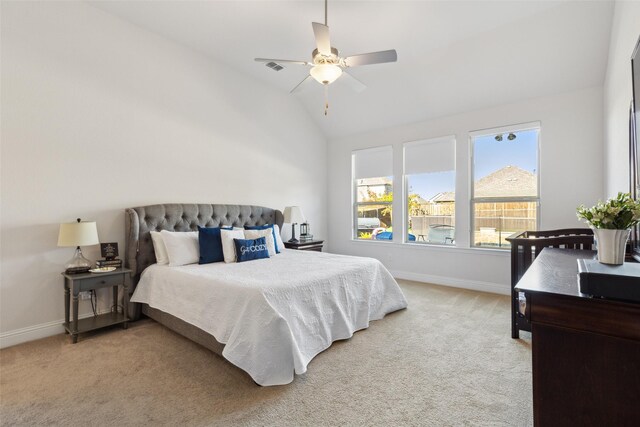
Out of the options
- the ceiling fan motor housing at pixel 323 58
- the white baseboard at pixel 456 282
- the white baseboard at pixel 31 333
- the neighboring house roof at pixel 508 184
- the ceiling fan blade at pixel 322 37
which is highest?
the ceiling fan blade at pixel 322 37

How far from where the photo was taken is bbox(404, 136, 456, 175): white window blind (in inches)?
187

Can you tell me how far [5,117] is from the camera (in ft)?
8.83

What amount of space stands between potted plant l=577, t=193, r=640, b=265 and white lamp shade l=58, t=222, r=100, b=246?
3.72 meters

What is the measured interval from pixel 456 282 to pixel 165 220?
422 centimetres

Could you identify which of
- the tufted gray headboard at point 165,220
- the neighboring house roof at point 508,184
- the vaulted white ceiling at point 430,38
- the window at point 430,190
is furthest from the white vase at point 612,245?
the tufted gray headboard at point 165,220

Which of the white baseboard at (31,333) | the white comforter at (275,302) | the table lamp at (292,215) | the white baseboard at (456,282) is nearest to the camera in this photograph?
the white comforter at (275,302)

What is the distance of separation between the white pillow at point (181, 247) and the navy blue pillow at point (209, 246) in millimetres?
88

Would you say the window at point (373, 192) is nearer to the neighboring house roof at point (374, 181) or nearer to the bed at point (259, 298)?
the neighboring house roof at point (374, 181)

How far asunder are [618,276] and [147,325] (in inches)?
146

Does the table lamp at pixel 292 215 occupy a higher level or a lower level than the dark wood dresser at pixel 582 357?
higher

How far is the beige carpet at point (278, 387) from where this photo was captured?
1759 mm

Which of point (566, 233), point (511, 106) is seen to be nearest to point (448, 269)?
point (566, 233)

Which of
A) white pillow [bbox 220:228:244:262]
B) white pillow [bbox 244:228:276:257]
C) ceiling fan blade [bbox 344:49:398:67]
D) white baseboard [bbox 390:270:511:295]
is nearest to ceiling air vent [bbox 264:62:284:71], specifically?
ceiling fan blade [bbox 344:49:398:67]

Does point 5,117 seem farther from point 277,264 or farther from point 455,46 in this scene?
point 455,46
